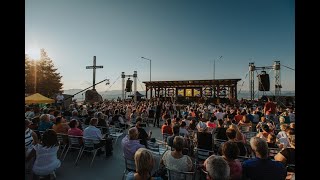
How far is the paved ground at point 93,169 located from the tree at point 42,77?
98.4 ft

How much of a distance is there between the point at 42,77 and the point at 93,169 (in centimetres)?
3833

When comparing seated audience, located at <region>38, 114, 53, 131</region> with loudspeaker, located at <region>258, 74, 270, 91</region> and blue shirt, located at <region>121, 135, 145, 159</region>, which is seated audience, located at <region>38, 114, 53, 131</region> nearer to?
blue shirt, located at <region>121, 135, 145, 159</region>

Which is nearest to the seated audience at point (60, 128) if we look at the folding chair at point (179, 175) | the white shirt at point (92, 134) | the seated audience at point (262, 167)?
the white shirt at point (92, 134)

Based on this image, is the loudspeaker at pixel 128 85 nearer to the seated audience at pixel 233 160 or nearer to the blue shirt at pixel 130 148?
the blue shirt at pixel 130 148

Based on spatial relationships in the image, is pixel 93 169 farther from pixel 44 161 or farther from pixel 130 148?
pixel 130 148

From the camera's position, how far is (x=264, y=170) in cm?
323

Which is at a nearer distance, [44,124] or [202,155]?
[202,155]

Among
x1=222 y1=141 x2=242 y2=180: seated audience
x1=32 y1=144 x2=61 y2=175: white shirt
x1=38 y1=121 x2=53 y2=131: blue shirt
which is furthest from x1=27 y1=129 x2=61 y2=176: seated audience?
x1=222 y1=141 x2=242 y2=180: seated audience

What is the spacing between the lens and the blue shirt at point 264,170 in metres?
3.21

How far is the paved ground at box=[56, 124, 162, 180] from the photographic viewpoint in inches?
211

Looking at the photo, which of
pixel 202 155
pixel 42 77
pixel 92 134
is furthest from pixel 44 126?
pixel 42 77
